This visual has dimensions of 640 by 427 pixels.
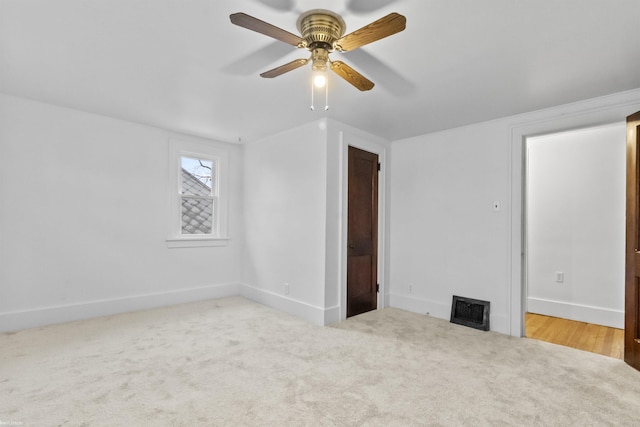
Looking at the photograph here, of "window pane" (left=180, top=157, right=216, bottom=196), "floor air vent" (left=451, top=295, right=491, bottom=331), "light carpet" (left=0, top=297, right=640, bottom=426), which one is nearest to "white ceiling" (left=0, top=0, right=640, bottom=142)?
"window pane" (left=180, top=157, right=216, bottom=196)

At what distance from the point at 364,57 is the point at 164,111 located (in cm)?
243

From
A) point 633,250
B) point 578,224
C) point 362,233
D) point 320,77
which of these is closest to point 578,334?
point 633,250

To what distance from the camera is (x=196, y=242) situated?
4594 millimetres

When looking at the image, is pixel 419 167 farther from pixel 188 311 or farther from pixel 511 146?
pixel 188 311

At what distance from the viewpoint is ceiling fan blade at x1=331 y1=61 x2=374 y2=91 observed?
200 cm

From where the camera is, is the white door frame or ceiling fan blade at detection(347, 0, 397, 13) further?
the white door frame

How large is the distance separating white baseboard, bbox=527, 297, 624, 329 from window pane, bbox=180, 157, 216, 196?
490 centimetres

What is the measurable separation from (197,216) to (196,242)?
0.42 metres

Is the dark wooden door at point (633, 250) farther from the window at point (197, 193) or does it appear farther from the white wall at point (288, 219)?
the window at point (197, 193)

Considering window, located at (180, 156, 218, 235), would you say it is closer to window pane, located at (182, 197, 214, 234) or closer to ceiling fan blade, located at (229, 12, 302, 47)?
window pane, located at (182, 197, 214, 234)

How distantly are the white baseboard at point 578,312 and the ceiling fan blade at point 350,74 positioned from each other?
155 inches

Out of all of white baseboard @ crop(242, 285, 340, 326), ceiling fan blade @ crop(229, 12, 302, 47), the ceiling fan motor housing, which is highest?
the ceiling fan motor housing

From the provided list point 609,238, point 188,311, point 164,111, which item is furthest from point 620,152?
point 188,311

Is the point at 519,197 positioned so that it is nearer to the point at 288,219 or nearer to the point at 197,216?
the point at 288,219
